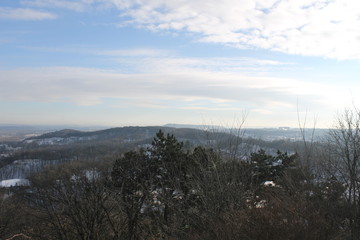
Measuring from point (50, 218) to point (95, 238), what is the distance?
114 cm

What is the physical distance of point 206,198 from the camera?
40.9ft

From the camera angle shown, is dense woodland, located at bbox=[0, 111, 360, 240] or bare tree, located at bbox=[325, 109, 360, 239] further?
bare tree, located at bbox=[325, 109, 360, 239]

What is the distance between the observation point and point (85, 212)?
660 cm

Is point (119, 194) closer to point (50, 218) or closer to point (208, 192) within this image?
point (50, 218)

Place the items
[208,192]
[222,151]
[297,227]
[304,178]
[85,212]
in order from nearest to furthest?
[297,227], [85,212], [208,192], [222,151], [304,178]

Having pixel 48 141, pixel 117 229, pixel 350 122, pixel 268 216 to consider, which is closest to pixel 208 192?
Answer: pixel 117 229

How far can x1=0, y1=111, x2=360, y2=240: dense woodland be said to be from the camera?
6.32m

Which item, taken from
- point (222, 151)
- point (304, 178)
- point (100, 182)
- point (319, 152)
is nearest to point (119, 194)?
point (100, 182)

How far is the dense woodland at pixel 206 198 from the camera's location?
249 inches

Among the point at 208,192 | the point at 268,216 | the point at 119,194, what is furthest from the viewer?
the point at 208,192

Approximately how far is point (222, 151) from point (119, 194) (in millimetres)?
7106

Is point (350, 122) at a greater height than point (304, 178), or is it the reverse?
point (350, 122)

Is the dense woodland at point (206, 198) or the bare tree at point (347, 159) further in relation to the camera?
the bare tree at point (347, 159)

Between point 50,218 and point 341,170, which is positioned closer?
point 50,218
